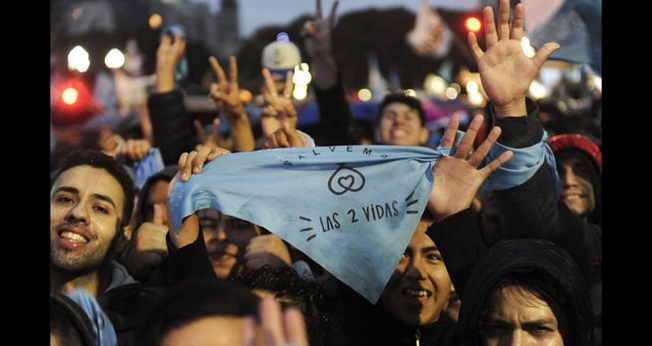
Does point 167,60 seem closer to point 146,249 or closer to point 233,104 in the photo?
point 233,104

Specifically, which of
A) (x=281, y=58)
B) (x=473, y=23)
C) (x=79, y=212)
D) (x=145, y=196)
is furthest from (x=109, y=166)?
(x=473, y=23)

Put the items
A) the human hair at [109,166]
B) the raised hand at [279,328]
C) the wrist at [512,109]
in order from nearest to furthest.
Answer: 1. the raised hand at [279,328]
2. the wrist at [512,109]
3. the human hair at [109,166]

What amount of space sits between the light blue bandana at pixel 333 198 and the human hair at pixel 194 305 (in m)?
1.06

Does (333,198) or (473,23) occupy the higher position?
(473,23)

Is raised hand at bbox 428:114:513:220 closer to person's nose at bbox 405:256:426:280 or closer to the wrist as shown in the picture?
the wrist

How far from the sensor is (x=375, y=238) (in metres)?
3.72

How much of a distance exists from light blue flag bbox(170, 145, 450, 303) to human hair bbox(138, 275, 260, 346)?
3.45 feet

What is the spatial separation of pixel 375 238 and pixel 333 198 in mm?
176

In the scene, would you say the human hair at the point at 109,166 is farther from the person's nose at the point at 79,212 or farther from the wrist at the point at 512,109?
the wrist at the point at 512,109

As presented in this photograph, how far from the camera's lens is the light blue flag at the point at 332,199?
3701mm

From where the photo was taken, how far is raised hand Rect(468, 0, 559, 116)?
12.3ft

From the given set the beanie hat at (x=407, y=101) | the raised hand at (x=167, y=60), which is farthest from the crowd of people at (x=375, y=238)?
the beanie hat at (x=407, y=101)

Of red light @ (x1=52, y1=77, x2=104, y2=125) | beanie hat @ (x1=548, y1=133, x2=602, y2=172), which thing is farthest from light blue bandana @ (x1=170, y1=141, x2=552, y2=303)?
red light @ (x1=52, y1=77, x2=104, y2=125)

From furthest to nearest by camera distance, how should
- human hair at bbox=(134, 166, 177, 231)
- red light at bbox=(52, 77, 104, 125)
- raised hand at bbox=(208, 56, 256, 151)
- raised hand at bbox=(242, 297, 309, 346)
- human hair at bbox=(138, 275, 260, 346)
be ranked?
red light at bbox=(52, 77, 104, 125) → raised hand at bbox=(208, 56, 256, 151) → human hair at bbox=(134, 166, 177, 231) → human hair at bbox=(138, 275, 260, 346) → raised hand at bbox=(242, 297, 309, 346)
